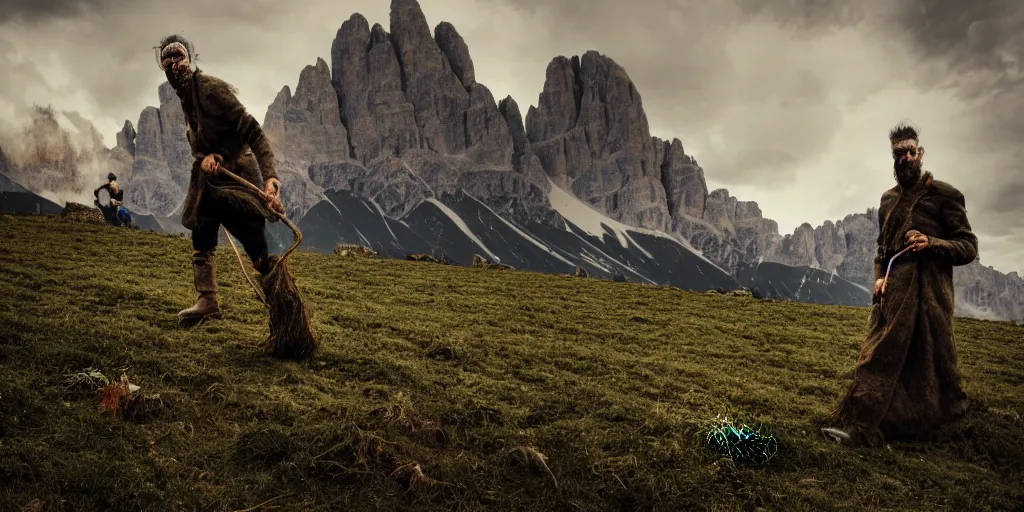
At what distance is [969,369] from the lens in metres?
12.5

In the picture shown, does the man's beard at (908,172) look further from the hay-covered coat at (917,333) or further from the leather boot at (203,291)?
the leather boot at (203,291)

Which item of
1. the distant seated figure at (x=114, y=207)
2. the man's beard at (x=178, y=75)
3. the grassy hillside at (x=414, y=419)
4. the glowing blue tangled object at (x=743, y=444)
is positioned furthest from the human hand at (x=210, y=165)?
the distant seated figure at (x=114, y=207)

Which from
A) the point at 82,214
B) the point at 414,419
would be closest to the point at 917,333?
the point at 414,419

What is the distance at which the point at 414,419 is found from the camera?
5.89 metres

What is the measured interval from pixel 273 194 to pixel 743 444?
6761mm

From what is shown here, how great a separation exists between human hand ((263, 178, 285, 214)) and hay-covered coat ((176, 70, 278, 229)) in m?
0.15

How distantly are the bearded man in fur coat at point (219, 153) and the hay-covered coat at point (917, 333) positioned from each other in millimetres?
8223

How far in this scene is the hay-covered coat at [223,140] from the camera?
8281 mm

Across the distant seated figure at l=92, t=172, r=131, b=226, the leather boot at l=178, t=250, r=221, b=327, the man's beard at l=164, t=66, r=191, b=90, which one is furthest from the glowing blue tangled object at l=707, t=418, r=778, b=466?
the distant seated figure at l=92, t=172, r=131, b=226

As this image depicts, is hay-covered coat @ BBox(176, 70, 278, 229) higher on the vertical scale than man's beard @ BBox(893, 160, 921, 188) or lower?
lower

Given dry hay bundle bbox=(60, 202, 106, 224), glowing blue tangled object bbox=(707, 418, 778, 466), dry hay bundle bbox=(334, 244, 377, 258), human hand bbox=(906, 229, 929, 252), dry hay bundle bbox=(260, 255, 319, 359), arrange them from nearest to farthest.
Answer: glowing blue tangled object bbox=(707, 418, 778, 466), human hand bbox=(906, 229, 929, 252), dry hay bundle bbox=(260, 255, 319, 359), dry hay bundle bbox=(60, 202, 106, 224), dry hay bundle bbox=(334, 244, 377, 258)

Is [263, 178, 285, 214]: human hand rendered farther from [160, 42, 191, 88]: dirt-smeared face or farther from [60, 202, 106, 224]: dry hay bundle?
[60, 202, 106, 224]: dry hay bundle

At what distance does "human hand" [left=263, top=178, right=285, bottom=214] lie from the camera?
8.02 m

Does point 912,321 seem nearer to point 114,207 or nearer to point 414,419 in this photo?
Result: point 414,419
